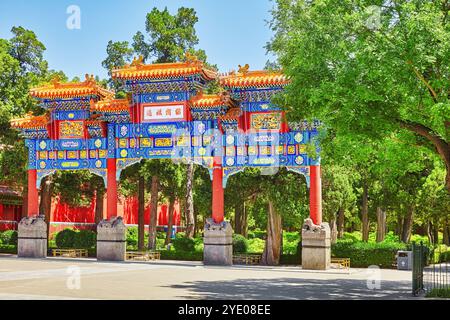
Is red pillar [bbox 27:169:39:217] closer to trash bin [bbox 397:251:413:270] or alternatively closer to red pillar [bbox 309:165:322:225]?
red pillar [bbox 309:165:322:225]

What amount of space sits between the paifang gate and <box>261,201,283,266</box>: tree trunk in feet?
12.0

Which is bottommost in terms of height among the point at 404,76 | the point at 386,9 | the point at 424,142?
the point at 424,142

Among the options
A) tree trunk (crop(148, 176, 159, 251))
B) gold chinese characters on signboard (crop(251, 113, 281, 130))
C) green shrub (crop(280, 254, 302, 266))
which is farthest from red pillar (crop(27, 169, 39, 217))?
green shrub (crop(280, 254, 302, 266))

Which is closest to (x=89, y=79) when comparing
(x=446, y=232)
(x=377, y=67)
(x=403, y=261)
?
(x=403, y=261)

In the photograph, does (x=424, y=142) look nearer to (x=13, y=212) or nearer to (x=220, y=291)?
(x=220, y=291)

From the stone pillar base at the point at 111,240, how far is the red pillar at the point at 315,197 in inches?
353

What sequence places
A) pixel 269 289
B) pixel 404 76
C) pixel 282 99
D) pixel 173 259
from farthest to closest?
1. pixel 173 259
2. pixel 282 99
3. pixel 269 289
4. pixel 404 76

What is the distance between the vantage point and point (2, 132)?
35.6m

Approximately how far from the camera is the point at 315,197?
86.7ft

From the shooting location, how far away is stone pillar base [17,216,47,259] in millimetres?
30641

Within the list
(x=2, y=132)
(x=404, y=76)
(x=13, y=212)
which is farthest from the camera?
(x=13, y=212)

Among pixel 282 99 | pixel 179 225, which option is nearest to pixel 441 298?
pixel 282 99

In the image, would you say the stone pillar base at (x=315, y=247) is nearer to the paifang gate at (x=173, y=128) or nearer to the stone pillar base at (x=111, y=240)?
the paifang gate at (x=173, y=128)
